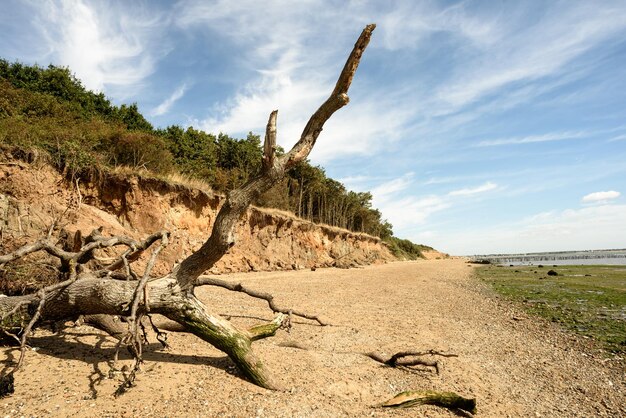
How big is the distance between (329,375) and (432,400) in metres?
1.45

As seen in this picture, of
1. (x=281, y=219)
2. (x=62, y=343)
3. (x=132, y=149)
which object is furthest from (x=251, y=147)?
(x=62, y=343)

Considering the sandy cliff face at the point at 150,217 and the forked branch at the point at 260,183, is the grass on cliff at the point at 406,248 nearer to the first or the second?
the sandy cliff face at the point at 150,217

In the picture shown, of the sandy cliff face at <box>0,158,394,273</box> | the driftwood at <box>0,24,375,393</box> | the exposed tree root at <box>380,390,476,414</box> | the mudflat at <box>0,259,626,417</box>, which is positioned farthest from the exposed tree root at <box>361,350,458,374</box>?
the sandy cliff face at <box>0,158,394,273</box>

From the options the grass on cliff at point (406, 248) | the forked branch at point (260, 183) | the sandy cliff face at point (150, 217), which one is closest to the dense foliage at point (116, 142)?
the forked branch at point (260, 183)

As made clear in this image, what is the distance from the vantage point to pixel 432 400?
4.43 m

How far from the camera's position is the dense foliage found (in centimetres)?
1432

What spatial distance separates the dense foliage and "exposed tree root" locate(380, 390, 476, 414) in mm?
3578

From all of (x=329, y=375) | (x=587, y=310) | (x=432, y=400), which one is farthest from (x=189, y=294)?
(x=587, y=310)

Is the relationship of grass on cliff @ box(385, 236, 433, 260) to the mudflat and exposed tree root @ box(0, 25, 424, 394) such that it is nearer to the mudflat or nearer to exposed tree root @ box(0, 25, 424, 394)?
the mudflat

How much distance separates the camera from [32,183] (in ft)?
39.7

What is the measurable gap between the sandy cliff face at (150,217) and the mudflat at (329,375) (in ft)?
11.4

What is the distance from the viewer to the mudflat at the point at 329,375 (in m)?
3.87

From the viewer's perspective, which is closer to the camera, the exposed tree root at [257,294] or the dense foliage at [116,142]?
the exposed tree root at [257,294]

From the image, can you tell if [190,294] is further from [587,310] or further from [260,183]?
[587,310]
